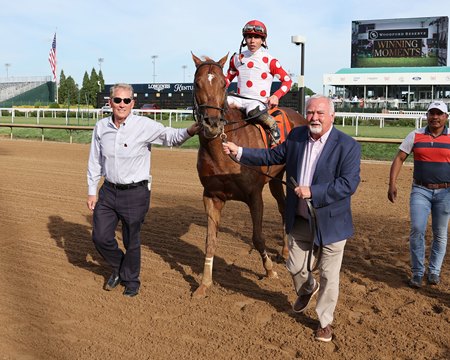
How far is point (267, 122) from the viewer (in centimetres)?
539

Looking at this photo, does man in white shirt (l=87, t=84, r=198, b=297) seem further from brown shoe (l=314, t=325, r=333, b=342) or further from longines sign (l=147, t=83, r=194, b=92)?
longines sign (l=147, t=83, r=194, b=92)

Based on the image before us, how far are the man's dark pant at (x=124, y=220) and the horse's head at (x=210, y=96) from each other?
85 centimetres

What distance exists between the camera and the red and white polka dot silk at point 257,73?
5.60 m

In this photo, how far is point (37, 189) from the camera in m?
10.2

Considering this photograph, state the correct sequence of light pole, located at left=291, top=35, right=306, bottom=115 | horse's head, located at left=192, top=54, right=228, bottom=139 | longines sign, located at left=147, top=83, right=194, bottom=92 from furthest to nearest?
longines sign, located at left=147, top=83, right=194, bottom=92, light pole, located at left=291, top=35, right=306, bottom=115, horse's head, located at left=192, top=54, right=228, bottom=139

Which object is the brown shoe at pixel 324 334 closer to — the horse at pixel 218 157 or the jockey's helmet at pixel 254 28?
the horse at pixel 218 157

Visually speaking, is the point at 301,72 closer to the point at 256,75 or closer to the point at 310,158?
the point at 256,75

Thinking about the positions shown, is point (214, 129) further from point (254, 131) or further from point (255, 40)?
point (255, 40)

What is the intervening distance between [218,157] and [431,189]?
6.74ft

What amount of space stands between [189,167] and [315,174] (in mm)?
10467

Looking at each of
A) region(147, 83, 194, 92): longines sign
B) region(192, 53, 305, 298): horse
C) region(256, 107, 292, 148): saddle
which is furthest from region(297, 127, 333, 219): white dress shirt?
region(147, 83, 194, 92): longines sign

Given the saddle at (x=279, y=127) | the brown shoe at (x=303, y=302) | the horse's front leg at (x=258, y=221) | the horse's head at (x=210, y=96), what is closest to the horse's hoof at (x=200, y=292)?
the horse's front leg at (x=258, y=221)

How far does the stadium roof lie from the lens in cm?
4950

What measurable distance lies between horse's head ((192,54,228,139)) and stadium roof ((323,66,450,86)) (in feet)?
163
